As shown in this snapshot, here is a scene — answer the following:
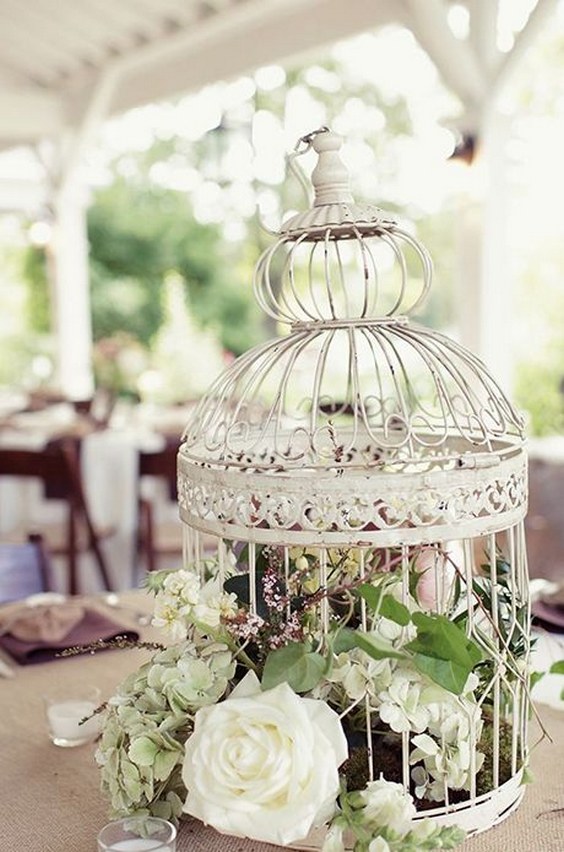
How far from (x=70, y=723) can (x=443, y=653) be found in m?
0.67

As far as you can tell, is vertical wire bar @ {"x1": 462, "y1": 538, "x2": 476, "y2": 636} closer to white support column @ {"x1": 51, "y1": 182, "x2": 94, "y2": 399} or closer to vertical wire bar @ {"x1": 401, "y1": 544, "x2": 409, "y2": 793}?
vertical wire bar @ {"x1": 401, "y1": 544, "x2": 409, "y2": 793}

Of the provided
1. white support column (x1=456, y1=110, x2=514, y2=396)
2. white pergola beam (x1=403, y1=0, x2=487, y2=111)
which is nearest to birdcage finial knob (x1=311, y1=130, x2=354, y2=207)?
white pergola beam (x1=403, y1=0, x2=487, y2=111)

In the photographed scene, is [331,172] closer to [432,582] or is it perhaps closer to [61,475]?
[432,582]

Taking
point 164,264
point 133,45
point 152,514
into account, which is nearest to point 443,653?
Result: point 152,514

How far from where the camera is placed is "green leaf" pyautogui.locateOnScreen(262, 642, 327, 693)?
102cm

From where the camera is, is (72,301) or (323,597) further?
(72,301)

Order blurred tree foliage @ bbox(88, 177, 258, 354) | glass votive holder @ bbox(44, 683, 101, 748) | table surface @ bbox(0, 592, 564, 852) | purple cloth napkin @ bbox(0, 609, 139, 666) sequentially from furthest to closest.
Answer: blurred tree foliage @ bbox(88, 177, 258, 354)
purple cloth napkin @ bbox(0, 609, 139, 666)
glass votive holder @ bbox(44, 683, 101, 748)
table surface @ bbox(0, 592, 564, 852)

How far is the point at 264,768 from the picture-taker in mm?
966

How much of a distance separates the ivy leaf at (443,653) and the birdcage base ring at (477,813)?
6.4 inches

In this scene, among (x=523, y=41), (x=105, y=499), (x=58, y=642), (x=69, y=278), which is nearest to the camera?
(x=58, y=642)

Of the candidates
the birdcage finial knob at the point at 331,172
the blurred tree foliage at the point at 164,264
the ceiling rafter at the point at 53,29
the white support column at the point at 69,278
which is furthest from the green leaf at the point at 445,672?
the blurred tree foliage at the point at 164,264

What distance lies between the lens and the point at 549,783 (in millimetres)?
1309

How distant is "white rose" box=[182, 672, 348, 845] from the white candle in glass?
536 mm

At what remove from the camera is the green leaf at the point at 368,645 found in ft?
3.34
